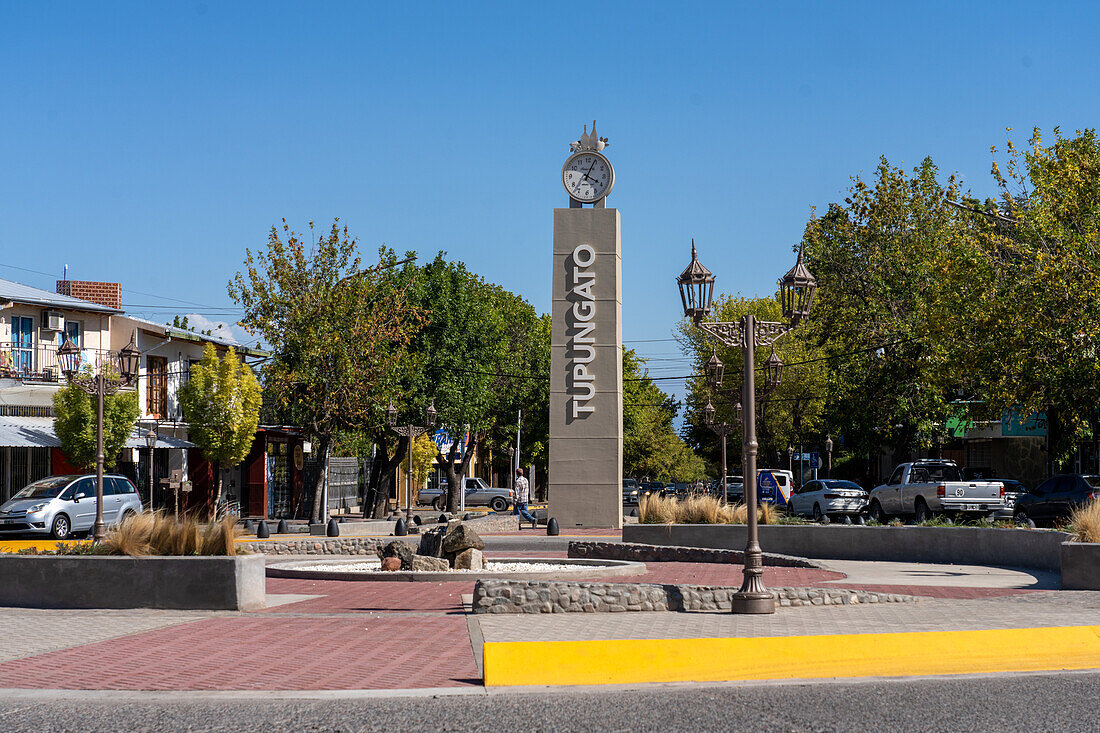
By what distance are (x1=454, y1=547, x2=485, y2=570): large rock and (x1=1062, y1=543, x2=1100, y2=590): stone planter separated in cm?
857

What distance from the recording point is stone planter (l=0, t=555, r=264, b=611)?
1315 centimetres

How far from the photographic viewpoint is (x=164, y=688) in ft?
28.1

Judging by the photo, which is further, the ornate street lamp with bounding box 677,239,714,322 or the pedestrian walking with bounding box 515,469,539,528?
the pedestrian walking with bounding box 515,469,539,528

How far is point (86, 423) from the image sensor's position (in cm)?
3591

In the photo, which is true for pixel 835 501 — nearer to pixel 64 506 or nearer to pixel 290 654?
pixel 64 506

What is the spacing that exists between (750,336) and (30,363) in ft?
103

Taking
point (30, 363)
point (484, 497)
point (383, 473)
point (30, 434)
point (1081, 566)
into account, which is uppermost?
point (30, 363)

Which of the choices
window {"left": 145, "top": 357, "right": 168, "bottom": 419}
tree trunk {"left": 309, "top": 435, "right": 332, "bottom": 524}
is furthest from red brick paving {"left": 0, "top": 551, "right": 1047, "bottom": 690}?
window {"left": 145, "top": 357, "right": 168, "bottom": 419}

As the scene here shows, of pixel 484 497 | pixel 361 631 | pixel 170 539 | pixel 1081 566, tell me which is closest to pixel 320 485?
pixel 170 539

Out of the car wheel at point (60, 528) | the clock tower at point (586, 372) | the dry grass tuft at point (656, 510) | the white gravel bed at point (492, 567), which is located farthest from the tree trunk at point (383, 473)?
the white gravel bed at point (492, 567)

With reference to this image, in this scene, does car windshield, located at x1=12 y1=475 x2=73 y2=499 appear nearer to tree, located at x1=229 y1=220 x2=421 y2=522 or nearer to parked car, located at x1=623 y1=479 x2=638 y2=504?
tree, located at x1=229 y1=220 x2=421 y2=522

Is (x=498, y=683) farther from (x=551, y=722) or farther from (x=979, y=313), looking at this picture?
(x=979, y=313)

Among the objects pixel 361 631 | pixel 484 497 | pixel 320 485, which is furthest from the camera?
pixel 484 497

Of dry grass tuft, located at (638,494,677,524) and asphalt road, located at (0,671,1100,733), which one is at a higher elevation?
dry grass tuft, located at (638,494,677,524)
